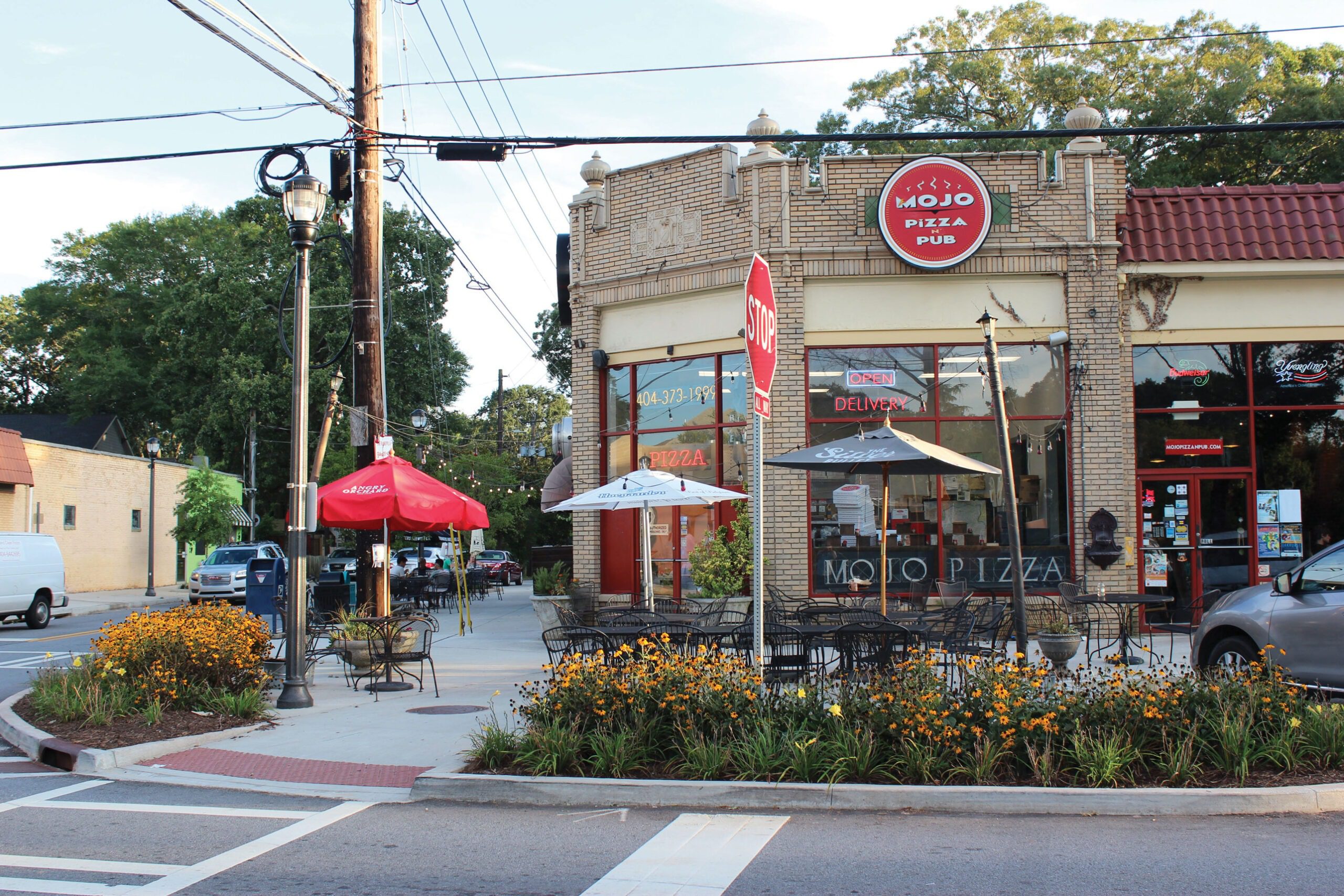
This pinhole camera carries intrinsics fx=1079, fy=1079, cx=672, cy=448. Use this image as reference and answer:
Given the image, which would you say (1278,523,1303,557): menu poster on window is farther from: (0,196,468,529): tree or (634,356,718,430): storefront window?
(0,196,468,529): tree

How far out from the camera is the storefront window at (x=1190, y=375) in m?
15.6

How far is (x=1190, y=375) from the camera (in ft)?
51.2

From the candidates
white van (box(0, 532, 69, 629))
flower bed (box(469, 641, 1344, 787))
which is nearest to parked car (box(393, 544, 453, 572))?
white van (box(0, 532, 69, 629))

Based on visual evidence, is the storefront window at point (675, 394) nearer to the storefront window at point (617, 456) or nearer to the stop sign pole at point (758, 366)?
the storefront window at point (617, 456)

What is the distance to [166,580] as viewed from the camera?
40.9 metres

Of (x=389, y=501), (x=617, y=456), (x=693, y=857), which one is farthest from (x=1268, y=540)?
(x=693, y=857)

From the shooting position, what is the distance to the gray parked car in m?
8.73

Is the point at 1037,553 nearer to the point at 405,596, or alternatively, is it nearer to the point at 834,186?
the point at 834,186

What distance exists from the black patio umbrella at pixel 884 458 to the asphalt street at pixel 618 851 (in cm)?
486

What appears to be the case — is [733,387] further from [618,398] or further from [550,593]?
[550,593]

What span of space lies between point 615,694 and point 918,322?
30.5 ft

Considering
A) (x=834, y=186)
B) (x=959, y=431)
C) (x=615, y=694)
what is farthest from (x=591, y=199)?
(x=615, y=694)

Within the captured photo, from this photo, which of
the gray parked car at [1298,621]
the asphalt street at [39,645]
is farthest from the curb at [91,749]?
the gray parked car at [1298,621]

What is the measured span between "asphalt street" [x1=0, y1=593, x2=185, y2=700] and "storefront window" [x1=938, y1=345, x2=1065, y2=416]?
1140cm
